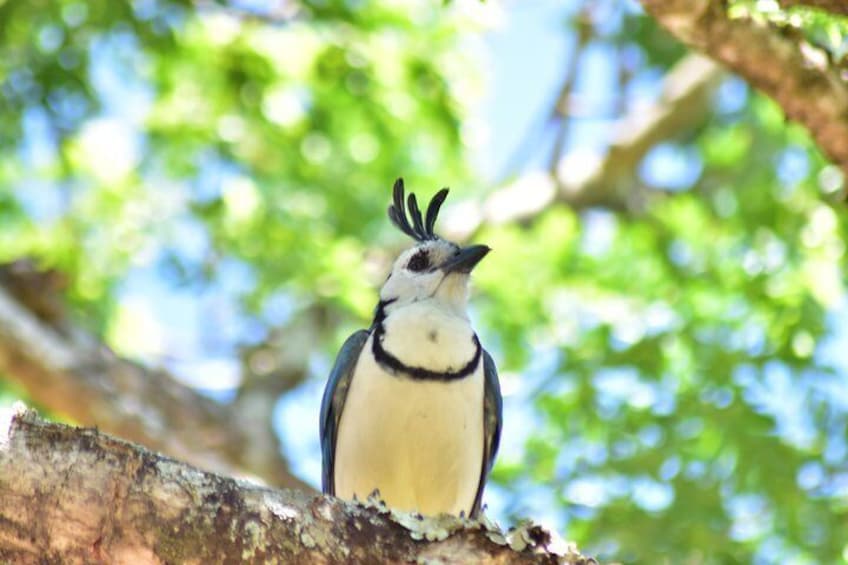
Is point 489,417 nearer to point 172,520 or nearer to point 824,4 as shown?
point 824,4

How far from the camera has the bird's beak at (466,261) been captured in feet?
18.5

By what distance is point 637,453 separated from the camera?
26.8ft

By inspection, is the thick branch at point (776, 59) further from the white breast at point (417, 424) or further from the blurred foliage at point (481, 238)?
the blurred foliage at point (481, 238)

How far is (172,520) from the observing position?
3.36 m

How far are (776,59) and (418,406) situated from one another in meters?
1.99

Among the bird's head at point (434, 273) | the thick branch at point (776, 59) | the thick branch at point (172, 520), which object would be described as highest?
the thick branch at point (776, 59)

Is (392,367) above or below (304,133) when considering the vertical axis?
below

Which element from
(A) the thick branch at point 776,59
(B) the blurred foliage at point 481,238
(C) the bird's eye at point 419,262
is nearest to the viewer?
(A) the thick branch at point 776,59

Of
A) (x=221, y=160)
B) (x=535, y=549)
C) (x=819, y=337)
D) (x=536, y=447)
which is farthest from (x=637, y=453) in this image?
(x=535, y=549)

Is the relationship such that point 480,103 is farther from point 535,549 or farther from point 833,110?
point 535,549

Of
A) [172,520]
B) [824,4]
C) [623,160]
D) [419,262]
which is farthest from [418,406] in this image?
[623,160]

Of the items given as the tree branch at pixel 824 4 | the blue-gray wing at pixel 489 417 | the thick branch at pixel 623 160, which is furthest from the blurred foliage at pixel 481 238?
the tree branch at pixel 824 4

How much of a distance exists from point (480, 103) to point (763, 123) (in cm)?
266

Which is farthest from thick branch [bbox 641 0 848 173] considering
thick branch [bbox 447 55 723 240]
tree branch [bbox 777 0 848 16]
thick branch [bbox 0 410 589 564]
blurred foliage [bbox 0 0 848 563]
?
thick branch [bbox 447 55 723 240]
